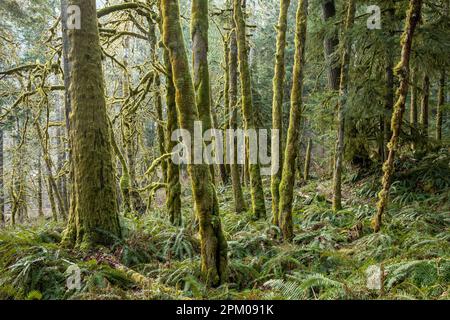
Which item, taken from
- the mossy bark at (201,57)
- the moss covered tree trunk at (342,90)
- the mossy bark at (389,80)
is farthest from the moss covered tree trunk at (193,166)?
the mossy bark at (389,80)

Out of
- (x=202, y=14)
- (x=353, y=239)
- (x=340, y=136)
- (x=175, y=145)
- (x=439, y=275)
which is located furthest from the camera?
(x=340, y=136)

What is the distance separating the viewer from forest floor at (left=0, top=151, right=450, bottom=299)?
178 inches

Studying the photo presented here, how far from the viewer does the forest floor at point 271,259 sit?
4.52 m

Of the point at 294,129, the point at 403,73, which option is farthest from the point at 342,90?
the point at 294,129

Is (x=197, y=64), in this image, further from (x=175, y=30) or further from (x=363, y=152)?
(x=363, y=152)

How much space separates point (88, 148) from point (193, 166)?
2.18 metres

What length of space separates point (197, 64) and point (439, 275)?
4.39 metres

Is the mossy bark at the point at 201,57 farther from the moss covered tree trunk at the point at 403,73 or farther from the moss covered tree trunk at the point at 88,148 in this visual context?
the moss covered tree trunk at the point at 403,73

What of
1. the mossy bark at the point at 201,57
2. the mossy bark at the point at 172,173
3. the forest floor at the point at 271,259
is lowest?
the forest floor at the point at 271,259

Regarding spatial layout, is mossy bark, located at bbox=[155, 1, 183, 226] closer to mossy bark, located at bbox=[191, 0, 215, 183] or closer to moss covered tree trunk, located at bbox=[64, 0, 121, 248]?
moss covered tree trunk, located at bbox=[64, 0, 121, 248]

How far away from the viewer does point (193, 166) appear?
4855mm

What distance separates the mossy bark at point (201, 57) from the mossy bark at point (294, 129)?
8.09 ft
